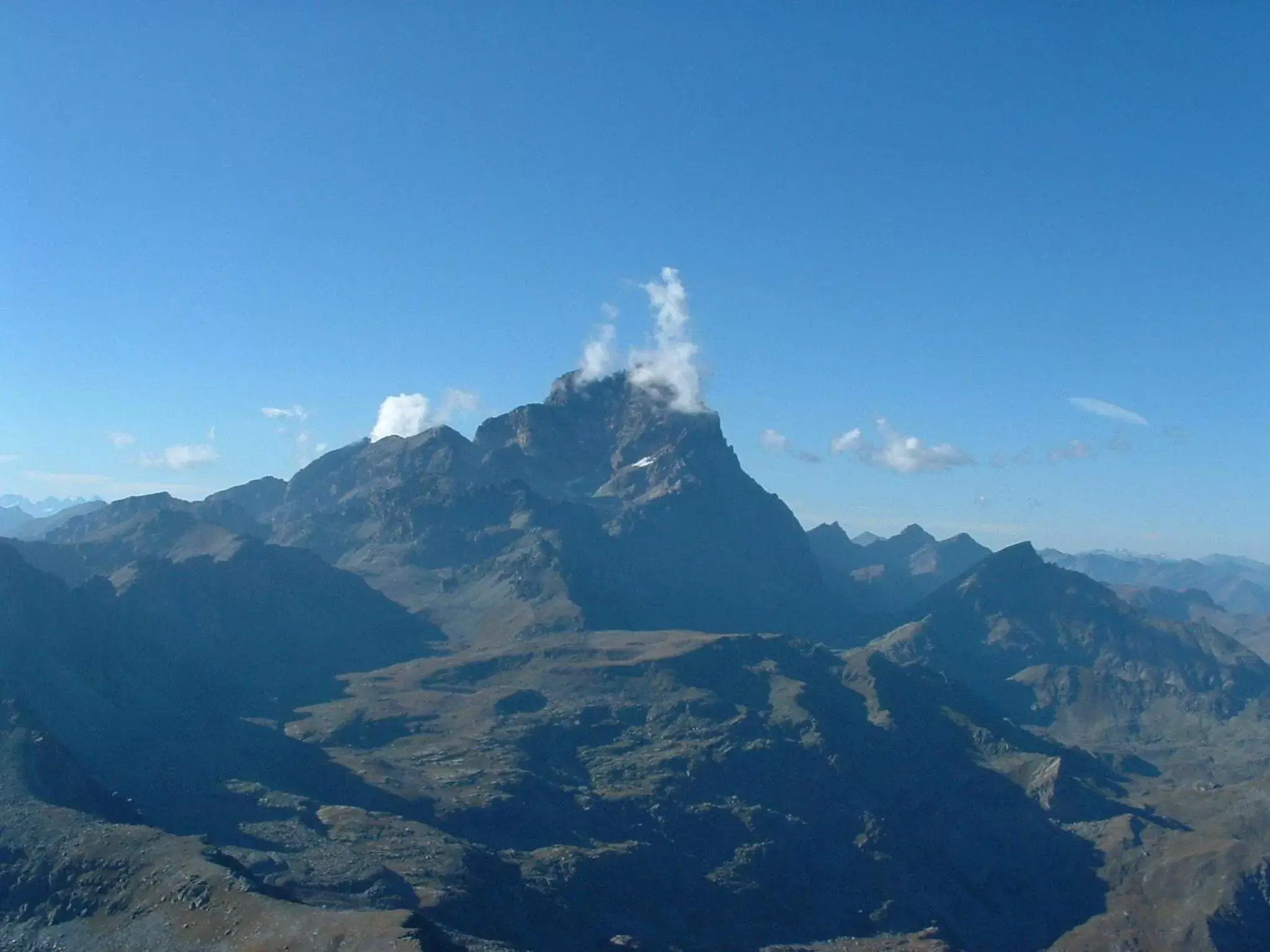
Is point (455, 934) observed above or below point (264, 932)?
below

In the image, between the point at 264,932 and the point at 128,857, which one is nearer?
the point at 264,932

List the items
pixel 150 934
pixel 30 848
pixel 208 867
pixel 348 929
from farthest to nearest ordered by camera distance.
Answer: pixel 30 848 < pixel 208 867 < pixel 150 934 < pixel 348 929

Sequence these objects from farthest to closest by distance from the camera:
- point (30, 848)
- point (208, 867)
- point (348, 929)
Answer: point (30, 848) < point (208, 867) < point (348, 929)

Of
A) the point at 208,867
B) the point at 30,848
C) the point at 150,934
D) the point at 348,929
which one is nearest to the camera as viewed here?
the point at 348,929

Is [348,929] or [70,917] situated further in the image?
[70,917]

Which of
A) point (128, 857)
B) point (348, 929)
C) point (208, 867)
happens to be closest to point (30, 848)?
point (128, 857)

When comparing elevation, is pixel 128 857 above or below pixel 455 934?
above

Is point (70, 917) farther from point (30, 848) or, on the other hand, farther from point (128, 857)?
point (30, 848)

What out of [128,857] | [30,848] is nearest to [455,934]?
[128,857]

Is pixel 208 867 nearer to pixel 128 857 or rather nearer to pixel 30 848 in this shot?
pixel 128 857
